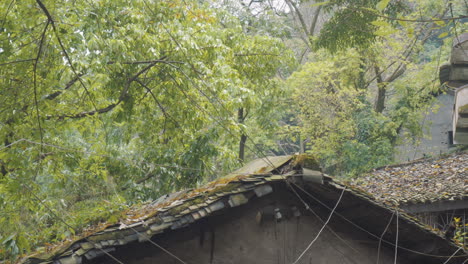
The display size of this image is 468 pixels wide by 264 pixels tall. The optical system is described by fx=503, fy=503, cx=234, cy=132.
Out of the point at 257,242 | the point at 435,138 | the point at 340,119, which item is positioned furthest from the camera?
the point at 435,138

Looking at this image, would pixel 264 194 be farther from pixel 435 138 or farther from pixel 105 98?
pixel 435 138

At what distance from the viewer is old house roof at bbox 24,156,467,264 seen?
4277mm

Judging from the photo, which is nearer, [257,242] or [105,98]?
[257,242]

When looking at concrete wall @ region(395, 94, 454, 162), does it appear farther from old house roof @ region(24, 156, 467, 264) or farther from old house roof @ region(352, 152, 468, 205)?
old house roof @ region(24, 156, 467, 264)

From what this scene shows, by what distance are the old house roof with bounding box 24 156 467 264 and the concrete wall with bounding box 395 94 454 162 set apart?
18.5 m

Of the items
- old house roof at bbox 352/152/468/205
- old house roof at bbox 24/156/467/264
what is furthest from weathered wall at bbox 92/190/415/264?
old house roof at bbox 352/152/468/205

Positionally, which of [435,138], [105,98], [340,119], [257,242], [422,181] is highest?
[105,98]

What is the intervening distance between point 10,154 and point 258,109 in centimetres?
1130

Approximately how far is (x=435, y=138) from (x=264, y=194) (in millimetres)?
22779

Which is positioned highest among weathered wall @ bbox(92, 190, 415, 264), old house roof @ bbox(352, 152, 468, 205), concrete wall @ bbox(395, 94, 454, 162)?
weathered wall @ bbox(92, 190, 415, 264)

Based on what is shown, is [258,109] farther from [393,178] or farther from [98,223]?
[98,223]

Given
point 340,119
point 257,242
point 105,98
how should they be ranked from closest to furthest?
point 257,242, point 105,98, point 340,119

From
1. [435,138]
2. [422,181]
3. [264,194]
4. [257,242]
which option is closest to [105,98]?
[257,242]

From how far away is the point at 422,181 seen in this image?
42.4ft
